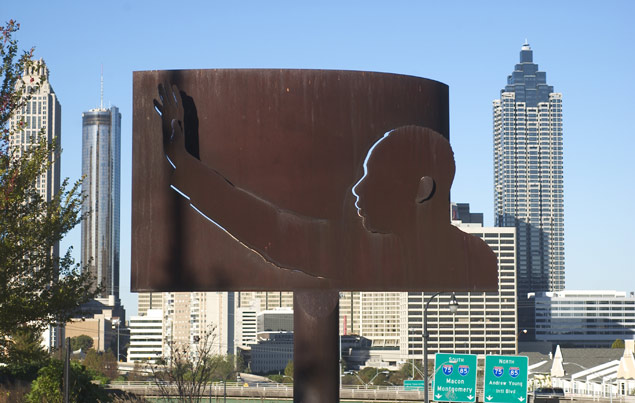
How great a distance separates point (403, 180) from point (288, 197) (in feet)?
7.53

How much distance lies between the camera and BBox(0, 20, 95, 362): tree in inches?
971

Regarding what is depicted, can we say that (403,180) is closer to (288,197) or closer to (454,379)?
(288,197)

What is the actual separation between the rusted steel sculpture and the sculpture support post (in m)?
0.03

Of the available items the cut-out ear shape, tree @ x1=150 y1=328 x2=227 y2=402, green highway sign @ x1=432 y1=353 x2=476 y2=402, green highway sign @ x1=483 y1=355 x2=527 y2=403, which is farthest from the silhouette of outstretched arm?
green highway sign @ x1=483 y1=355 x2=527 y2=403

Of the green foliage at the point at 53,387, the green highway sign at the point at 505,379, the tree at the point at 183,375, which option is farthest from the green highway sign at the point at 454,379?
the green foliage at the point at 53,387

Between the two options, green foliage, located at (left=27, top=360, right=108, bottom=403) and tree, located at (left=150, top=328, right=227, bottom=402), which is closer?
tree, located at (left=150, top=328, right=227, bottom=402)

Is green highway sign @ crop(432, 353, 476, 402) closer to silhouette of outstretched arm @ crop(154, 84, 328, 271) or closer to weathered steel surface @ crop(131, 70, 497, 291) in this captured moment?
weathered steel surface @ crop(131, 70, 497, 291)

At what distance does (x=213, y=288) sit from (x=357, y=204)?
318cm

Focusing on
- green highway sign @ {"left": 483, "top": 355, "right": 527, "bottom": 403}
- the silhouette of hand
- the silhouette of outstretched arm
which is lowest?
green highway sign @ {"left": 483, "top": 355, "right": 527, "bottom": 403}

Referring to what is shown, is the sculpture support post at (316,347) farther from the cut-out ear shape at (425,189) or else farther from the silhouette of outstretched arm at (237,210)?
the cut-out ear shape at (425,189)

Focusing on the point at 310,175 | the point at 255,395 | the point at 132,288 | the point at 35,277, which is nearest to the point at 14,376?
the point at 35,277

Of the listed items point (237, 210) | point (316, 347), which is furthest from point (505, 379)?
point (237, 210)

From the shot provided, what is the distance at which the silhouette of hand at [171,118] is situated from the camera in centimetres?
1981

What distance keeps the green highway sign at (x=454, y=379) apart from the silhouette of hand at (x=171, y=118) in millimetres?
23454
